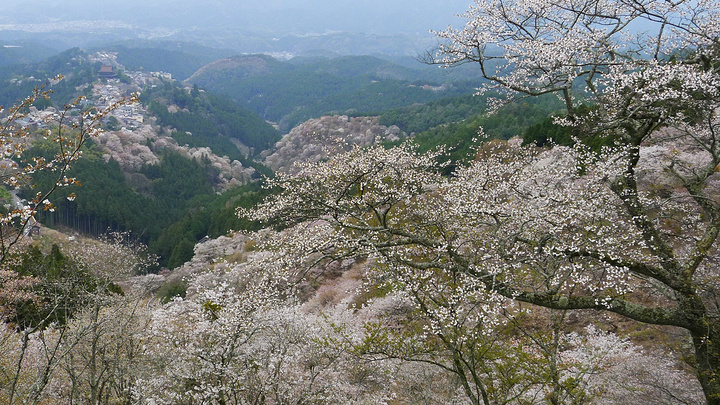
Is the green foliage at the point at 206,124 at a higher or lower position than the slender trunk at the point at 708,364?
higher

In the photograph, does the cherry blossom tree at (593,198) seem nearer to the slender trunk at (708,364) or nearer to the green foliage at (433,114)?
the slender trunk at (708,364)

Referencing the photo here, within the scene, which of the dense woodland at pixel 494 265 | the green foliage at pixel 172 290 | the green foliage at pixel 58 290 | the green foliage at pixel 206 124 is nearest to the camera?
the dense woodland at pixel 494 265

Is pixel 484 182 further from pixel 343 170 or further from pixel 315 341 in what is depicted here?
pixel 315 341

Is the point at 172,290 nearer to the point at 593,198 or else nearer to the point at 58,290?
Answer: the point at 58,290

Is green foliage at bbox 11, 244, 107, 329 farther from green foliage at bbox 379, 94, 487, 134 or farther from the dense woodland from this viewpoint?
green foliage at bbox 379, 94, 487, 134

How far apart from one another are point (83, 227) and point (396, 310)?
94.2 m

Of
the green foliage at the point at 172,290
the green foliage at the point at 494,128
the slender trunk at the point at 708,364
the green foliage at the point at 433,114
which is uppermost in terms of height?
the green foliage at the point at 433,114

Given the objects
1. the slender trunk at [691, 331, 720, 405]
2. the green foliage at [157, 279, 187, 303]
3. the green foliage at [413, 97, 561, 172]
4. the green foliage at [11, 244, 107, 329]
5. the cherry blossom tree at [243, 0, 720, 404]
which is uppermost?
the green foliage at [413, 97, 561, 172]

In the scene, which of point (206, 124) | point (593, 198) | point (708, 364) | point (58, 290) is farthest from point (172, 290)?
point (206, 124)

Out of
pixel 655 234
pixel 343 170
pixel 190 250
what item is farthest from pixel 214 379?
pixel 190 250

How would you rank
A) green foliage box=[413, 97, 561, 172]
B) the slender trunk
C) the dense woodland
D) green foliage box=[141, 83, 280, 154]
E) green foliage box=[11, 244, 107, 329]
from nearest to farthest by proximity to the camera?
the slender trunk < the dense woodland < green foliage box=[11, 244, 107, 329] < green foliage box=[413, 97, 561, 172] < green foliage box=[141, 83, 280, 154]

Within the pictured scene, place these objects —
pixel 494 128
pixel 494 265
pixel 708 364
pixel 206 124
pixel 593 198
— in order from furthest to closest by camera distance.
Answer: pixel 206 124
pixel 494 128
pixel 593 198
pixel 494 265
pixel 708 364

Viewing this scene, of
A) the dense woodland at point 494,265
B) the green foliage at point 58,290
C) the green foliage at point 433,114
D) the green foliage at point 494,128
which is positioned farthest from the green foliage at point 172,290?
the green foliage at point 433,114

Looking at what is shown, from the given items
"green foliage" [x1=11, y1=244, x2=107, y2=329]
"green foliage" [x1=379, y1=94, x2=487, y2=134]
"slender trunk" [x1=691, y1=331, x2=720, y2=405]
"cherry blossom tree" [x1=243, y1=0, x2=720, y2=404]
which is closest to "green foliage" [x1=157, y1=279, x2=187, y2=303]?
"green foliage" [x1=11, y1=244, x2=107, y2=329]
